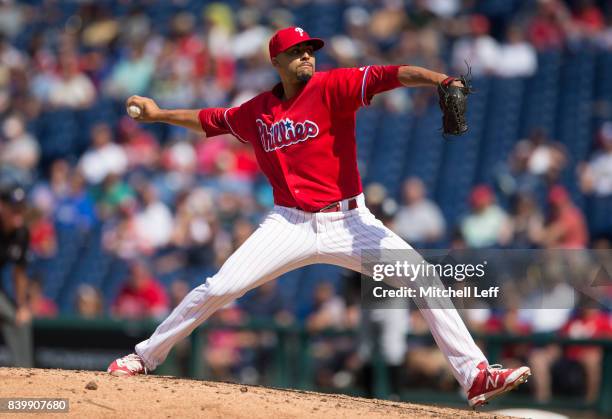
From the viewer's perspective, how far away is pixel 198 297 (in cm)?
548

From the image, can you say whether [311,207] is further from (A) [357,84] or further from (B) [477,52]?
(B) [477,52]

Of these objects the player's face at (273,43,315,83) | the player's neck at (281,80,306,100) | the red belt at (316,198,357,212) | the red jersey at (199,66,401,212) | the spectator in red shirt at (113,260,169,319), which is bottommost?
the spectator in red shirt at (113,260,169,319)

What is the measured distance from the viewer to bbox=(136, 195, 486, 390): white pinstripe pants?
5316 mm

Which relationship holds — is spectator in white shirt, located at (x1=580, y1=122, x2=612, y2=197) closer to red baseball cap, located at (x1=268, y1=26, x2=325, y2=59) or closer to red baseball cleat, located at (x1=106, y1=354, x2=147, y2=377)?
red baseball cap, located at (x1=268, y1=26, x2=325, y2=59)

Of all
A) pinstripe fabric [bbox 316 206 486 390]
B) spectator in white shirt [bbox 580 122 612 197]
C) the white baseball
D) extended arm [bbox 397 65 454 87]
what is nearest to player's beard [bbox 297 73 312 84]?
extended arm [bbox 397 65 454 87]

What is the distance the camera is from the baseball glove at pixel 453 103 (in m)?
4.91

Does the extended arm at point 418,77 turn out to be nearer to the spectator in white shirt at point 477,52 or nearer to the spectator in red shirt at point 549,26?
the spectator in white shirt at point 477,52

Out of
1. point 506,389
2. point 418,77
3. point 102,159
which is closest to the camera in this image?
point 418,77

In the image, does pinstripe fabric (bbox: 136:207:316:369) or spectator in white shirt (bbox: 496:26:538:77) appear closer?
pinstripe fabric (bbox: 136:207:316:369)

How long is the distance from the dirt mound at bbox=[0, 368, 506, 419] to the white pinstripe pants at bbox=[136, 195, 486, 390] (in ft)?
1.24

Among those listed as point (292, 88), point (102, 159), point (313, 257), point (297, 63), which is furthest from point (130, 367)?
point (102, 159)

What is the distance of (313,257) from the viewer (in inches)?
215

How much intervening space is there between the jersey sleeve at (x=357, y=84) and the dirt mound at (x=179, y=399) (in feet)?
4.84

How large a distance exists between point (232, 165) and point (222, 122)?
5.51 metres
